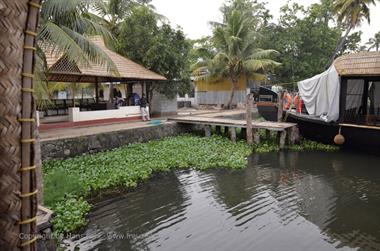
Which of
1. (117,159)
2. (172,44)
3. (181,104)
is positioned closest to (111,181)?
(117,159)

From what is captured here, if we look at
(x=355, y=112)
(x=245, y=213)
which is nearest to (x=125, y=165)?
(x=245, y=213)

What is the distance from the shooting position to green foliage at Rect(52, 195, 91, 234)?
6.19m

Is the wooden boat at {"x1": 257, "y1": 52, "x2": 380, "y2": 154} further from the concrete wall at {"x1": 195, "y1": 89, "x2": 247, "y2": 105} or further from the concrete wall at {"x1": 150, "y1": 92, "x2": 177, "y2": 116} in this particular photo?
the concrete wall at {"x1": 195, "y1": 89, "x2": 247, "y2": 105}

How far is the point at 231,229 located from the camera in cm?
643

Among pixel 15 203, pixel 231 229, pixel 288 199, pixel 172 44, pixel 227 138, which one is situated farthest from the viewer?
pixel 172 44

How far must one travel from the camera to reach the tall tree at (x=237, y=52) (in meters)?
22.5

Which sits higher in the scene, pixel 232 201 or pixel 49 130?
pixel 49 130

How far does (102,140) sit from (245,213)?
24.2 feet

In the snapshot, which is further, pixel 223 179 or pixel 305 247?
pixel 223 179

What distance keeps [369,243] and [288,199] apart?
246cm

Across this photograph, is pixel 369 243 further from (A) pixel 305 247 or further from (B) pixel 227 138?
(B) pixel 227 138

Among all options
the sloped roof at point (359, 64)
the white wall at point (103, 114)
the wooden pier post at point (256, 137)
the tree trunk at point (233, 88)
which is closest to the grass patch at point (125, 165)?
the wooden pier post at point (256, 137)

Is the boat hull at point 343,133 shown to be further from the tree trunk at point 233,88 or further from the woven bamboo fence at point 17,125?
the woven bamboo fence at point 17,125

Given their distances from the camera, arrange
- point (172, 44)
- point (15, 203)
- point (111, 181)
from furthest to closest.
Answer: point (172, 44) → point (111, 181) → point (15, 203)
